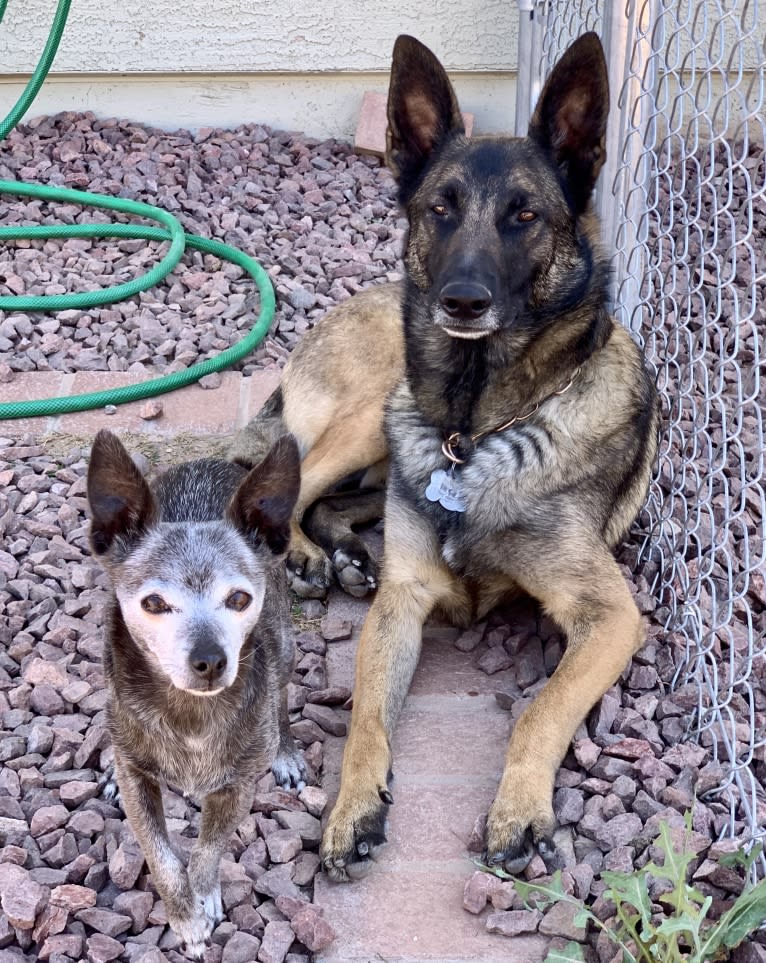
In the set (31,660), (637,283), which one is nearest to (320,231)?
(637,283)

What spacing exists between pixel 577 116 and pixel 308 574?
170 cm

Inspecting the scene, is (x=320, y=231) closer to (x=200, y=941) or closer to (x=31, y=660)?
(x=31, y=660)

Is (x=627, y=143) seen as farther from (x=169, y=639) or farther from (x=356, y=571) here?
(x=169, y=639)

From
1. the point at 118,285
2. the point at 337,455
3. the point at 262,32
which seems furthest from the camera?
the point at 262,32

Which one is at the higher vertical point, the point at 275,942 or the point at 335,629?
the point at 275,942

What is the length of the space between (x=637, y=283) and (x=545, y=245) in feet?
3.56

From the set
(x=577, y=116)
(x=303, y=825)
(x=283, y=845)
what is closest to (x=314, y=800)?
(x=303, y=825)

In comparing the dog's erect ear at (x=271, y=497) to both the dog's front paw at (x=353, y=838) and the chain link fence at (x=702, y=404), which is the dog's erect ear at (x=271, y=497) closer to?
the dog's front paw at (x=353, y=838)

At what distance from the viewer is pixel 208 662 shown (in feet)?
7.24

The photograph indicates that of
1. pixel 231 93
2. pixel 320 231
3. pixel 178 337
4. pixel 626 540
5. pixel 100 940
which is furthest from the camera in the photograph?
pixel 231 93

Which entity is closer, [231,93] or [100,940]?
[100,940]

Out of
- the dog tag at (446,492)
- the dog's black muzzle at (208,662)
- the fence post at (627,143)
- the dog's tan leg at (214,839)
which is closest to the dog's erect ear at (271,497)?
the dog's black muzzle at (208,662)

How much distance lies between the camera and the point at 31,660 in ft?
10.9

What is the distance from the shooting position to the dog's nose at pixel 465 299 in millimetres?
3047
